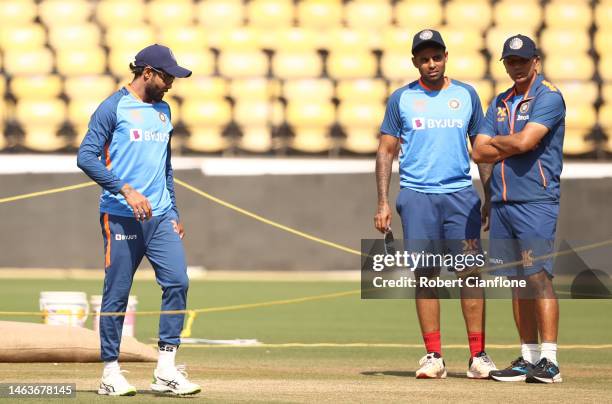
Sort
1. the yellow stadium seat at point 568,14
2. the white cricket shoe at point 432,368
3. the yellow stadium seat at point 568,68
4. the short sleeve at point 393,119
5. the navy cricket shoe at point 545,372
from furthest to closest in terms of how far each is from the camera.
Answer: the yellow stadium seat at point 568,14
the yellow stadium seat at point 568,68
the short sleeve at point 393,119
the white cricket shoe at point 432,368
the navy cricket shoe at point 545,372

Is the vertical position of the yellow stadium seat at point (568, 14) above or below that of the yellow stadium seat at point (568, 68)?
above

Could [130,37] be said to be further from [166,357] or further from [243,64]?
[166,357]

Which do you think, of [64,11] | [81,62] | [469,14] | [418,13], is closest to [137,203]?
[81,62]

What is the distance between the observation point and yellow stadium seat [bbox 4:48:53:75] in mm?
18141

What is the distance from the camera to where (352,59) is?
18.4m

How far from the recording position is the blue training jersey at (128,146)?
272 inches

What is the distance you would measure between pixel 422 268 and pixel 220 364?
1603mm

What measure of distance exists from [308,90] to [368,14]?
2238mm

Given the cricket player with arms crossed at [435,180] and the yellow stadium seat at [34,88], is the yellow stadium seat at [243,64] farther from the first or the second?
the cricket player with arms crossed at [435,180]

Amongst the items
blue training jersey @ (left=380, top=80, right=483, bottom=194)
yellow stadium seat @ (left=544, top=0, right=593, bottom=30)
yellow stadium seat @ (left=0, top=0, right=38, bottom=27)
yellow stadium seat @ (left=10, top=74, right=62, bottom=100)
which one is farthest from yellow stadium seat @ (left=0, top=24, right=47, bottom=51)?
blue training jersey @ (left=380, top=80, right=483, bottom=194)

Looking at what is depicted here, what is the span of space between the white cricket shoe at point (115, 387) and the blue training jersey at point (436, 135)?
237 cm

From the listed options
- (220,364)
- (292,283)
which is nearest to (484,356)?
(220,364)

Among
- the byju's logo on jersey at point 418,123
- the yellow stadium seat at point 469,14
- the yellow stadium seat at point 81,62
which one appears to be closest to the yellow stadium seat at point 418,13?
the yellow stadium seat at point 469,14

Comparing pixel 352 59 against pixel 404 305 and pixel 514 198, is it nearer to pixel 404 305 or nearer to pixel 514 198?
pixel 404 305
